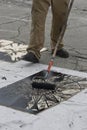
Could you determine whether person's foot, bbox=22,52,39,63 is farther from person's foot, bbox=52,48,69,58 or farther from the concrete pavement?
person's foot, bbox=52,48,69,58

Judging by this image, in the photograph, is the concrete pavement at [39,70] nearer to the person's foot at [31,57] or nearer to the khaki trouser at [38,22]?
the person's foot at [31,57]

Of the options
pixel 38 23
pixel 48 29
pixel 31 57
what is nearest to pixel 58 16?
pixel 38 23

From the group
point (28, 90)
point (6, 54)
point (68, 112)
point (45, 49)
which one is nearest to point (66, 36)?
point (45, 49)

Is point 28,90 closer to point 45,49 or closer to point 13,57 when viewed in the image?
point 13,57

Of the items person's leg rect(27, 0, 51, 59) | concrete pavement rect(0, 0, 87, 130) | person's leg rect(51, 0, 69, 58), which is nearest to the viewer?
concrete pavement rect(0, 0, 87, 130)

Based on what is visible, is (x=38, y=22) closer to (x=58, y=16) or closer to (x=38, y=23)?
(x=38, y=23)

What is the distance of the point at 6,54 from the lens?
6047 millimetres

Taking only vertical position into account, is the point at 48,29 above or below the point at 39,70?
below

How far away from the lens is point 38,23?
5.61m

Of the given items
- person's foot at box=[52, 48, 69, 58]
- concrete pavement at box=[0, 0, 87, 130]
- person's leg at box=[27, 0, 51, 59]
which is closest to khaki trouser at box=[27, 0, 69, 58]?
person's leg at box=[27, 0, 51, 59]

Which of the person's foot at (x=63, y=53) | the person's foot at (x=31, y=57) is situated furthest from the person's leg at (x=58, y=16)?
the person's foot at (x=31, y=57)

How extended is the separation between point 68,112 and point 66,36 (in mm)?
3130

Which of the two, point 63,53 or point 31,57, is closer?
point 31,57

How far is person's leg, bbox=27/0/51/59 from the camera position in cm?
558
